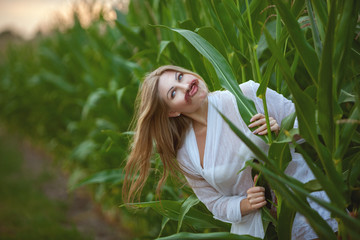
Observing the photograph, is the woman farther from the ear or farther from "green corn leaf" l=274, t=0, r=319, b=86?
"green corn leaf" l=274, t=0, r=319, b=86

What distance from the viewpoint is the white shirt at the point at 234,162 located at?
1.02 m

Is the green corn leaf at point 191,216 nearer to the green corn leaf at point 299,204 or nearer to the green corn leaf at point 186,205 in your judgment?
the green corn leaf at point 186,205

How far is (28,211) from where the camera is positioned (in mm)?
3162

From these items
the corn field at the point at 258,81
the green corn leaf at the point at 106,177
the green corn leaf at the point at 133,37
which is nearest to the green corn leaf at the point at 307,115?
the corn field at the point at 258,81

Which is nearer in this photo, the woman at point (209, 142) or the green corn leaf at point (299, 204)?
the green corn leaf at point (299, 204)

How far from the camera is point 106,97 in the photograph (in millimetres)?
2350

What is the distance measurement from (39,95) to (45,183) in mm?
1029

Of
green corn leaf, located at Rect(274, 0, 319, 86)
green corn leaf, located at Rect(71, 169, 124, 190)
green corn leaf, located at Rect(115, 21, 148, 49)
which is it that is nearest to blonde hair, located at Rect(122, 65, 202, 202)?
green corn leaf, located at Rect(274, 0, 319, 86)

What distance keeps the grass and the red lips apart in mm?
1844

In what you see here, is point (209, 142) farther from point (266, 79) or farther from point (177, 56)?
point (177, 56)

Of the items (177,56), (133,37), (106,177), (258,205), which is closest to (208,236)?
(258,205)

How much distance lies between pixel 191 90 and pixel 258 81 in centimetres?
18

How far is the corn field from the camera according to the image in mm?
785

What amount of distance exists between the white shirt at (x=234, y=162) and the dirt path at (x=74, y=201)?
1.76 m
